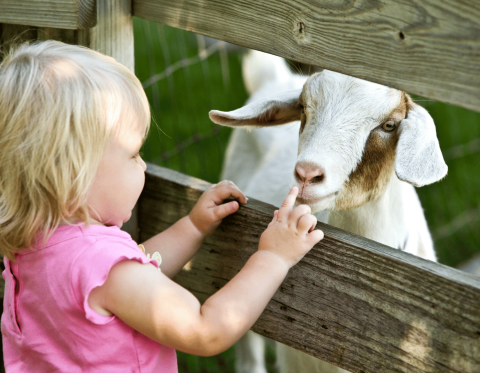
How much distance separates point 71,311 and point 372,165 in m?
1.14

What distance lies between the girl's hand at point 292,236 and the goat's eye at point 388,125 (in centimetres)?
66

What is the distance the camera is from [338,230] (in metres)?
1.34

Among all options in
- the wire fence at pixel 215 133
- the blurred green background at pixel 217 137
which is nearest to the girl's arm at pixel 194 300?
the blurred green background at pixel 217 137

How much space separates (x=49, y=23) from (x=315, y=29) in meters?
0.79

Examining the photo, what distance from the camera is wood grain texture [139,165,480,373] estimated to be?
1108 mm

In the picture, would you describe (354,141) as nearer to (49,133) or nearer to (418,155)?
(418,155)

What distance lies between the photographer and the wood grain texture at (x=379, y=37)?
38.4 inches

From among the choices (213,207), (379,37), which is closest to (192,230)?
(213,207)

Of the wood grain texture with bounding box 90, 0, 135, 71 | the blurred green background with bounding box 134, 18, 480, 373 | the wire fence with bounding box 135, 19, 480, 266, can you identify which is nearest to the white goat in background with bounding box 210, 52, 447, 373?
the wood grain texture with bounding box 90, 0, 135, 71

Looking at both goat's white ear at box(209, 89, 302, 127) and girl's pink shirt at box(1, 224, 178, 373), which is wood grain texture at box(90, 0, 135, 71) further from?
girl's pink shirt at box(1, 224, 178, 373)

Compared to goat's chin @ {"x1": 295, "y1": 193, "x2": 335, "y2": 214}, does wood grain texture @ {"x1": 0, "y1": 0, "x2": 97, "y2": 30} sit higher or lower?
higher

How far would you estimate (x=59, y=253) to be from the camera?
122 centimetres

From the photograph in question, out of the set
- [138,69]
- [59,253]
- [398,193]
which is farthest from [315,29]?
[138,69]

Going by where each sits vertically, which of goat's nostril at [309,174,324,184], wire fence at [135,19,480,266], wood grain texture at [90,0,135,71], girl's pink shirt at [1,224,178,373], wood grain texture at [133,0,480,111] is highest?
wood grain texture at [133,0,480,111]
